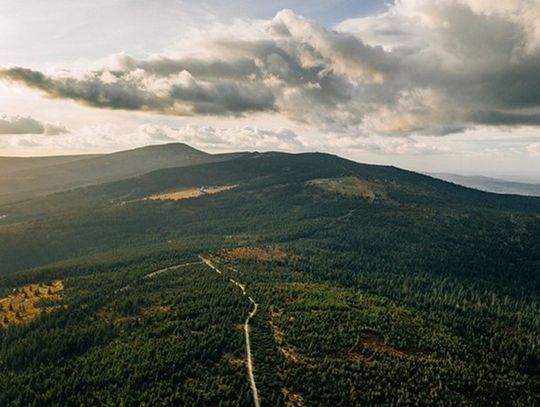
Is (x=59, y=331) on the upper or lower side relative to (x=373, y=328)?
lower

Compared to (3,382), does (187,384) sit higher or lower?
higher

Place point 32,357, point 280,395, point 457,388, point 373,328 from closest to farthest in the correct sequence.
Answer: point 280,395 < point 457,388 < point 32,357 < point 373,328

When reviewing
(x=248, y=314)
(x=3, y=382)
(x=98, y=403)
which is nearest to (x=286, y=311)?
(x=248, y=314)

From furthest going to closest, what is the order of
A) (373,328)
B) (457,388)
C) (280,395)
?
(373,328) < (457,388) < (280,395)

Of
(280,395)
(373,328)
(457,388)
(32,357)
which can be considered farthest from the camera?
(373,328)

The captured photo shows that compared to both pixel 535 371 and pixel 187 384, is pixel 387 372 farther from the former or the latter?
pixel 535 371

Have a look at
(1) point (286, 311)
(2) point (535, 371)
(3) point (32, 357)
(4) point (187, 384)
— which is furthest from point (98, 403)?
(2) point (535, 371)

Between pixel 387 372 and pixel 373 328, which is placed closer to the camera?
pixel 387 372

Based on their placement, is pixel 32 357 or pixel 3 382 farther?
pixel 32 357

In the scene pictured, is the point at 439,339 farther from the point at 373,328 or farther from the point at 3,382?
the point at 3,382
